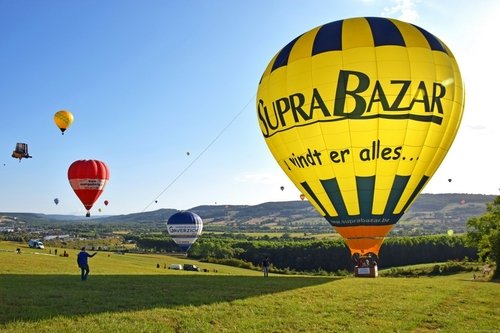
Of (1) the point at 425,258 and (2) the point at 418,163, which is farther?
(1) the point at 425,258

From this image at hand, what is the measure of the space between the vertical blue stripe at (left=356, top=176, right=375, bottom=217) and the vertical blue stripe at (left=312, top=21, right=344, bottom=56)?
7102 millimetres

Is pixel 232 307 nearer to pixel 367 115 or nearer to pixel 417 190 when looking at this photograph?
pixel 367 115

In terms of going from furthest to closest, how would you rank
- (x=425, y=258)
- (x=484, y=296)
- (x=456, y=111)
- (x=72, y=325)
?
1. (x=425, y=258)
2. (x=456, y=111)
3. (x=484, y=296)
4. (x=72, y=325)

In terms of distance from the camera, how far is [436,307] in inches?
712

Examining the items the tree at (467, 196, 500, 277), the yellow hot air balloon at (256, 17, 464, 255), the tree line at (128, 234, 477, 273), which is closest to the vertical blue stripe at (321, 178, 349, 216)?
the yellow hot air balloon at (256, 17, 464, 255)

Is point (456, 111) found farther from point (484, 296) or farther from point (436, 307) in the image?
point (436, 307)

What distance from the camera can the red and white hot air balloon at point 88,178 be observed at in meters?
55.1

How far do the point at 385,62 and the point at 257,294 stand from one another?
13.5 metres

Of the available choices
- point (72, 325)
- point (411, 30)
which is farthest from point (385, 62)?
point (72, 325)

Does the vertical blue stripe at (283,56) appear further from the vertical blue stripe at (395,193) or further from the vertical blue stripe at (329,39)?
the vertical blue stripe at (395,193)

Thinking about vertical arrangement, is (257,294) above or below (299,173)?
below

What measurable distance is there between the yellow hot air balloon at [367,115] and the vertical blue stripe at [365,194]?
0.17 ft

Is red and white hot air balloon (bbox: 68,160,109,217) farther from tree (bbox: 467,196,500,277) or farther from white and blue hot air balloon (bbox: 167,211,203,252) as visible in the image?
tree (bbox: 467,196,500,277)

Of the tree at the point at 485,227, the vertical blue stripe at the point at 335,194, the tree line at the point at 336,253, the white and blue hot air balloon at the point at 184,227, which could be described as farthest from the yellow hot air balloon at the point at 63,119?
the tree line at the point at 336,253
